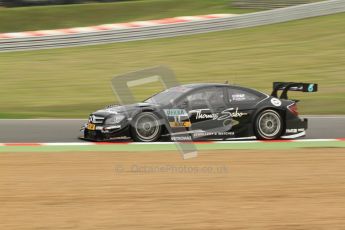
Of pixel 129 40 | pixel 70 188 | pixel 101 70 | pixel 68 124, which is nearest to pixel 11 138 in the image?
pixel 68 124

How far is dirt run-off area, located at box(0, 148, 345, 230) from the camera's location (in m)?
6.66

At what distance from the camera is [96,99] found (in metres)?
18.8

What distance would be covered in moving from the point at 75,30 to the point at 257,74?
882cm

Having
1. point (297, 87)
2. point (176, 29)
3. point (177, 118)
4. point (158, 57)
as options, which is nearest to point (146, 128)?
point (177, 118)

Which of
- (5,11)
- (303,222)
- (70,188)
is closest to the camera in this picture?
(303,222)

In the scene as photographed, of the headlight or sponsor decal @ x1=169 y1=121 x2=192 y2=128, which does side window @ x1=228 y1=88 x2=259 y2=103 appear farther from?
the headlight

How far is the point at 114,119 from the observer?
12.0 metres

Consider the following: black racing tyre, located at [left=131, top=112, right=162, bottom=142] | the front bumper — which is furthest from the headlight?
the front bumper

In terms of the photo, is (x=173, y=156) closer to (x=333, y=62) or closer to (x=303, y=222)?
(x=303, y=222)

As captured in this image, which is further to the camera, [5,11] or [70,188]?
[5,11]

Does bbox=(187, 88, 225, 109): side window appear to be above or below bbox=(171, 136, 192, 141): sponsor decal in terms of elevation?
above

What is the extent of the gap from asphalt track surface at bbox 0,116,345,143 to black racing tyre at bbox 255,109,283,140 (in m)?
0.83

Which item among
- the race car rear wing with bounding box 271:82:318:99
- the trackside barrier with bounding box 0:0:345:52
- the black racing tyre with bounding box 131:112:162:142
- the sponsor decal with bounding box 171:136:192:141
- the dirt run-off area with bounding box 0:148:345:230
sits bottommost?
the dirt run-off area with bounding box 0:148:345:230

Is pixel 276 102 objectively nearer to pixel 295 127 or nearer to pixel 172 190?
pixel 295 127
